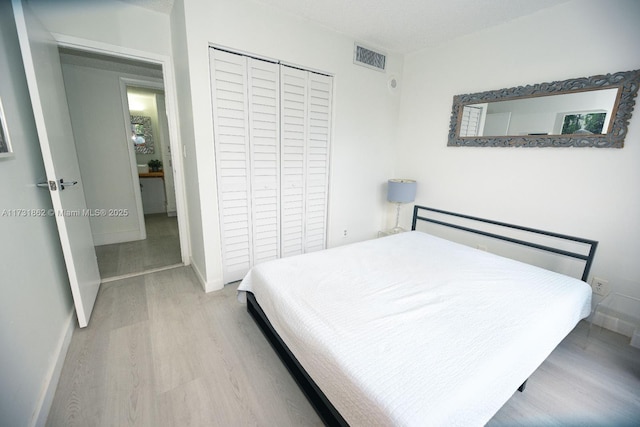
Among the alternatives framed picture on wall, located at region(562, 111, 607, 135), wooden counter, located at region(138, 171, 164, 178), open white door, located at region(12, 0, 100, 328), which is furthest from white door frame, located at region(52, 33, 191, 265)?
framed picture on wall, located at region(562, 111, 607, 135)

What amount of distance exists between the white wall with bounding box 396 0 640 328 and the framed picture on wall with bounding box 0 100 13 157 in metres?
3.31

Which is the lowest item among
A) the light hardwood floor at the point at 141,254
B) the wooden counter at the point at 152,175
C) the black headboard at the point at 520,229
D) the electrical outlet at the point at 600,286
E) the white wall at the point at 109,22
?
the light hardwood floor at the point at 141,254

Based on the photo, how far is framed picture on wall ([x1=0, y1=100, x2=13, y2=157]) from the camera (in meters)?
1.19

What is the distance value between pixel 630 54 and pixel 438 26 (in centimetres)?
138

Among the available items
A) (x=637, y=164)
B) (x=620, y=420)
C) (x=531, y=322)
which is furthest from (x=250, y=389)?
(x=637, y=164)

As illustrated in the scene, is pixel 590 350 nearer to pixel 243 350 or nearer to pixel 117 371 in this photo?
pixel 243 350

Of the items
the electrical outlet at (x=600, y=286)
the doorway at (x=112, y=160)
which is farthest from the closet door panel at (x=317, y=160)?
the electrical outlet at (x=600, y=286)

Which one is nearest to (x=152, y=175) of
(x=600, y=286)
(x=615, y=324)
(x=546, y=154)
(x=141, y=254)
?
(x=141, y=254)

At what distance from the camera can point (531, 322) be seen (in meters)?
1.27

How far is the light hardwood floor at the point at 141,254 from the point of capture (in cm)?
275

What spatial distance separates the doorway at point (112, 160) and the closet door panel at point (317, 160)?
61.8 inches

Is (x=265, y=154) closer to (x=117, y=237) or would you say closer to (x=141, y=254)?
(x=141, y=254)

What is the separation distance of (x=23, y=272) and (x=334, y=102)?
2638 millimetres

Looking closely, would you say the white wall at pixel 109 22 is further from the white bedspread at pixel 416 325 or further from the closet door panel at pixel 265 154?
the white bedspread at pixel 416 325
